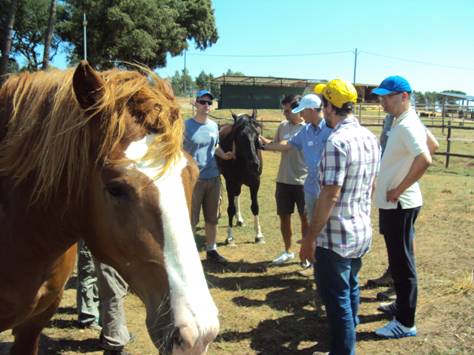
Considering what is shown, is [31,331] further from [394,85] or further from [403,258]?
[394,85]

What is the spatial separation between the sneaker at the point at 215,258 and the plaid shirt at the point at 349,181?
9.61 ft

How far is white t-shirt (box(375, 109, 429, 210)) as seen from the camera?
3.45 metres

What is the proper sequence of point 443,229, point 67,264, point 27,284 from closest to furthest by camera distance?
point 27,284, point 67,264, point 443,229

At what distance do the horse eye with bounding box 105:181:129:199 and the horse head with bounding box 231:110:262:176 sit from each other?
5225mm

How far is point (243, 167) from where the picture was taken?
711cm

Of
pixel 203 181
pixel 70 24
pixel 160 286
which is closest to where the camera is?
pixel 160 286

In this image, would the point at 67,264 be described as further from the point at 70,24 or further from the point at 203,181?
the point at 70,24

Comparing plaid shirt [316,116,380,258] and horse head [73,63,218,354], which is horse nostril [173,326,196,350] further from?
plaid shirt [316,116,380,258]

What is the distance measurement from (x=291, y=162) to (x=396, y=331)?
2450 millimetres

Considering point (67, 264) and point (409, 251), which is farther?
point (409, 251)

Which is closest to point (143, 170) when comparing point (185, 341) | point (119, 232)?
point (119, 232)

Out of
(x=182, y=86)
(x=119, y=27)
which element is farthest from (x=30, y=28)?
(x=182, y=86)

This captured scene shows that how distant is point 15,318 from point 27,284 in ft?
0.78

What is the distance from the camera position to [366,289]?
15.5 feet
